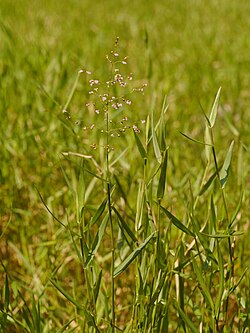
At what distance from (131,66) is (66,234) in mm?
2014

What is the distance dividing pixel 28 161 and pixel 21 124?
30 cm

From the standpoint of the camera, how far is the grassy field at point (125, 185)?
105 centimetres

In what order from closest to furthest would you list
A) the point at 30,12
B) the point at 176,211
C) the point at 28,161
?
1. the point at 176,211
2. the point at 28,161
3. the point at 30,12

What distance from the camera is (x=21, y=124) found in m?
2.31

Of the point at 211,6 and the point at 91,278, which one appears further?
the point at 211,6

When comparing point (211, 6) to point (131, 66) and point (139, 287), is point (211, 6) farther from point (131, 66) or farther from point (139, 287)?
point (139, 287)

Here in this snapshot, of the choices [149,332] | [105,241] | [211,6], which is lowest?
[105,241]

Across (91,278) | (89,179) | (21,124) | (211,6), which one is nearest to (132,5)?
(211,6)

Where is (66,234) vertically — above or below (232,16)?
below

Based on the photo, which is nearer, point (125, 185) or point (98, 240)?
point (98, 240)

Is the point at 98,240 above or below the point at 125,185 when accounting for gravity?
above

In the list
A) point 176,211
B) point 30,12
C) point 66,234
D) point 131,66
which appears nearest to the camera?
point 66,234

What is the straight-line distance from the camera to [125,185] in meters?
1.84

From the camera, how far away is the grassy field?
1.05 meters
